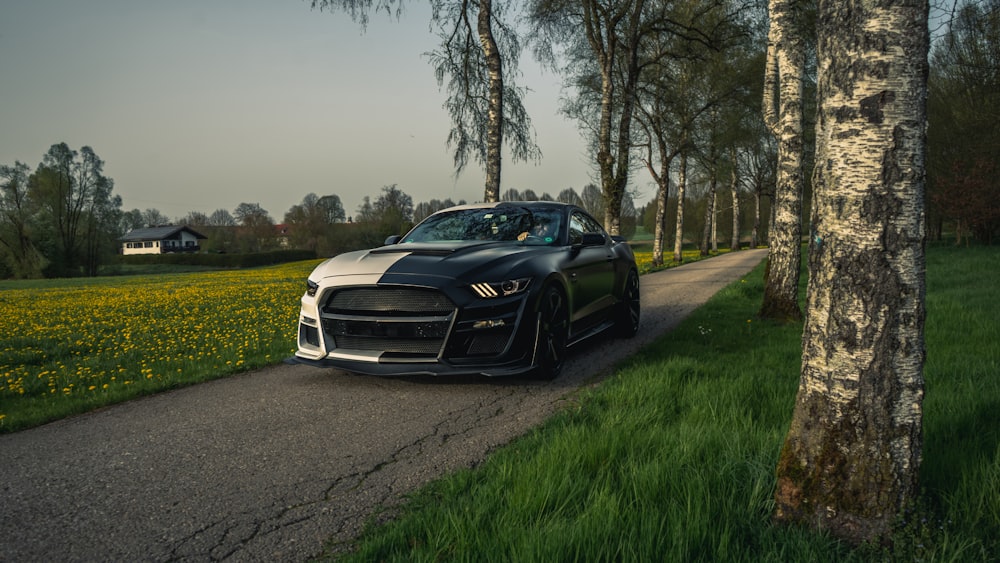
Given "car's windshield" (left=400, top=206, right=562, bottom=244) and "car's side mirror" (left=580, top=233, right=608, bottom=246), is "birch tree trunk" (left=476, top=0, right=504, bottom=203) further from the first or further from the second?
"car's side mirror" (left=580, top=233, right=608, bottom=246)

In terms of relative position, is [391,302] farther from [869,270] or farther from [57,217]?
[57,217]

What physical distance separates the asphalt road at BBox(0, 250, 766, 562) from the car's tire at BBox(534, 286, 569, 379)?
16 centimetres

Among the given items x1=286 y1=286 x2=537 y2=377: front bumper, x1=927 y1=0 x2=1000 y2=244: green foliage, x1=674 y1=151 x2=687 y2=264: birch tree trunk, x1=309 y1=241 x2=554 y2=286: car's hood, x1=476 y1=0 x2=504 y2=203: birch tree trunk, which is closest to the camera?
x1=286 y1=286 x2=537 y2=377: front bumper

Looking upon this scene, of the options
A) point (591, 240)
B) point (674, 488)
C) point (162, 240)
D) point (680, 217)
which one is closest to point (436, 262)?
point (591, 240)

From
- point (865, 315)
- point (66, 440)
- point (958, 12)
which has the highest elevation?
point (958, 12)

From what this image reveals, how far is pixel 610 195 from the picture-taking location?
57.7ft

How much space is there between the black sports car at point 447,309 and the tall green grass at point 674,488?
2.58 ft

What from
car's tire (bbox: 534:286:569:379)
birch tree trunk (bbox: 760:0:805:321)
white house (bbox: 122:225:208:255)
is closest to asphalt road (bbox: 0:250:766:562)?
car's tire (bbox: 534:286:569:379)

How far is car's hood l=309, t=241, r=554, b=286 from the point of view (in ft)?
15.1

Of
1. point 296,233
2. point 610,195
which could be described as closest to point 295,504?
point 610,195

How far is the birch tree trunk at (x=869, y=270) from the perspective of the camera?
81.4 inches

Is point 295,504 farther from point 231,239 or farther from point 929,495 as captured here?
point 231,239

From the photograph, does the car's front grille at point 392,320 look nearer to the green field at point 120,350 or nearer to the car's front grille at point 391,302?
the car's front grille at point 391,302

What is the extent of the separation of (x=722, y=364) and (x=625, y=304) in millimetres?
2082
